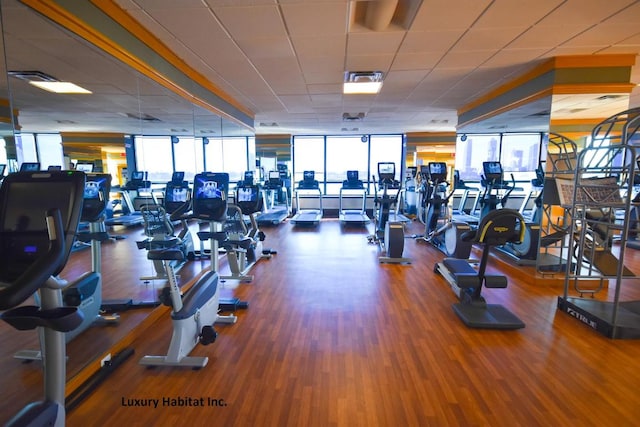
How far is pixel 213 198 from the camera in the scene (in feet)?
10.8

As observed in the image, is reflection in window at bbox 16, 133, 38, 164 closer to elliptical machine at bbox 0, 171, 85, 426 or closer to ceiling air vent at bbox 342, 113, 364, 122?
elliptical machine at bbox 0, 171, 85, 426

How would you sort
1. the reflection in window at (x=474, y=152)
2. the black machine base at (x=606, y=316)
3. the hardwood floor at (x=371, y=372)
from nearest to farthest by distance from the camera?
the hardwood floor at (x=371, y=372) < the black machine base at (x=606, y=316) < the reflection in window at (x=474, y=152)

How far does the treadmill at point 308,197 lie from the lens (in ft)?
29.0

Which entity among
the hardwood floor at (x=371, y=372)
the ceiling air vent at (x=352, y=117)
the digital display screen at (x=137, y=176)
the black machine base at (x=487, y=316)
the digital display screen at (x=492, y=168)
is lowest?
the hardwood floor at (x=371, y=372)

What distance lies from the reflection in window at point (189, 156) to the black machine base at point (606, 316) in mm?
5087

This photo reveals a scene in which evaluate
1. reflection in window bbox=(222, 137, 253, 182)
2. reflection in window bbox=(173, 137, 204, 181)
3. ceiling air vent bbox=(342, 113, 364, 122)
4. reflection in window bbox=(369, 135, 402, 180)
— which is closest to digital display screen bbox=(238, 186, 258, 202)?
reflection in window bbox=(173, 137, 204, 181)

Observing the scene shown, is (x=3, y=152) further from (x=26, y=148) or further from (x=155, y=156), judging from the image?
(x=155, y=156)

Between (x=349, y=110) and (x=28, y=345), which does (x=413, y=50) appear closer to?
(x=349, y=110)

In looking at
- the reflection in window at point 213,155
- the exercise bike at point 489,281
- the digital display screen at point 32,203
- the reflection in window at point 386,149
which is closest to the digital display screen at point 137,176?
the reflection in window at point 213,155

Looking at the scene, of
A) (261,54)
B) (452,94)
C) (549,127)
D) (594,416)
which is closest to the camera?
(594,416)

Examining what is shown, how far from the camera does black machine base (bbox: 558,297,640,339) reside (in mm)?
2797

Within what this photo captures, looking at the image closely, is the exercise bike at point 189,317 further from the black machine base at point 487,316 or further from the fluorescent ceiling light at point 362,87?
the fluorescent ceiling light at point 362,87

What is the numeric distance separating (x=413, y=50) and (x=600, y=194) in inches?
97.7

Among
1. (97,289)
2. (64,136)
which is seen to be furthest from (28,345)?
(64,136)
